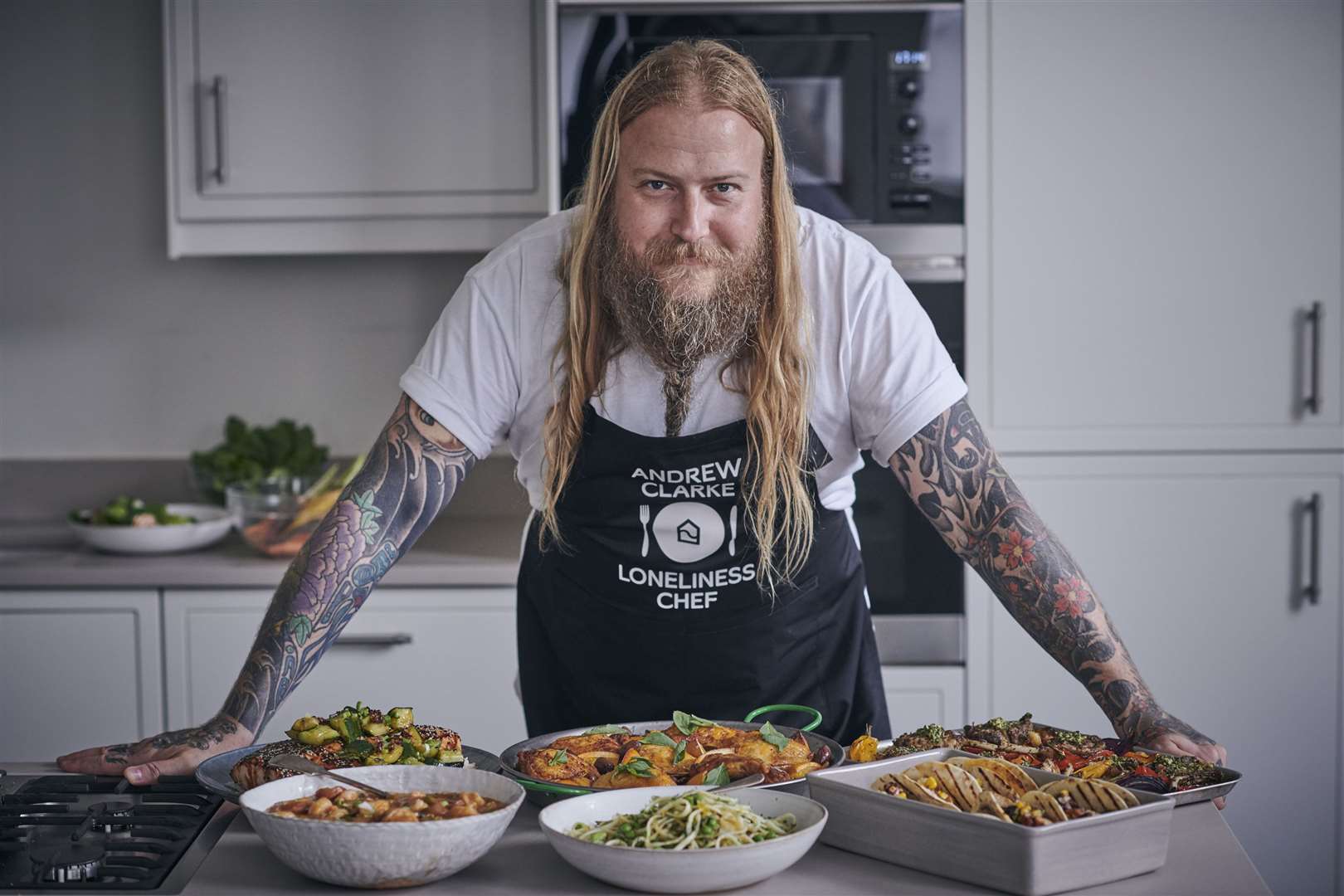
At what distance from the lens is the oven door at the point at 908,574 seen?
2.57 metres

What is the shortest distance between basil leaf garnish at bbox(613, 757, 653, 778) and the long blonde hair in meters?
0.53

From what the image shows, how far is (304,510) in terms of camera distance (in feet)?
8.48

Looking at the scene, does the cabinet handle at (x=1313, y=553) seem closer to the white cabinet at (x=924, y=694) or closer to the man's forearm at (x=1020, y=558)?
the white cabinet at (x=924, y=694)

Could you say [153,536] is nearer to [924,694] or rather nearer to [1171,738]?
[924,694]

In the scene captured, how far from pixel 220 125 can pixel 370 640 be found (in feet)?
3.49

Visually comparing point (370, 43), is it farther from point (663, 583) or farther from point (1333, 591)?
point (1333, 591)

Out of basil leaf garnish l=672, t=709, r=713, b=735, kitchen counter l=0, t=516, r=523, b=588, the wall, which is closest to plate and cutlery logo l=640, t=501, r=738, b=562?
basil leaf garnish l=672, t=709, r=713, b=735

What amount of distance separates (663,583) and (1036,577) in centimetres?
45

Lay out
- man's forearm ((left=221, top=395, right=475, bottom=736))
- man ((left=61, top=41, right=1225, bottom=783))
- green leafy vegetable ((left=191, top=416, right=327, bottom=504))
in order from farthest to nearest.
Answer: green leafy vegetable ((left=191, top=416, right=327, bottom=504)) → man ((left=61, top=41, right=1225, bottom=783)) → man's forearm ((left=221, top=395, right=475, bottom=736))

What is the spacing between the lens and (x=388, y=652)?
253 centimetres

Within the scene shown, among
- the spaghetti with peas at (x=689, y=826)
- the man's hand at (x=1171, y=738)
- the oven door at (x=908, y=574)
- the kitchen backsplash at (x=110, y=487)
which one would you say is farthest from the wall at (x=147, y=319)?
the spaghetti with peas at (x=689, y=826)

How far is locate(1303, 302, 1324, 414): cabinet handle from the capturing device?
2541 mm

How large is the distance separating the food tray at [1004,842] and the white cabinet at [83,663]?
1855mm

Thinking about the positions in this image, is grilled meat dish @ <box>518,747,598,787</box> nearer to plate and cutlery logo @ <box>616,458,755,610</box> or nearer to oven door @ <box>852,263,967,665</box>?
plate and cutlery logo @ <box>616,458,755,610</box>
